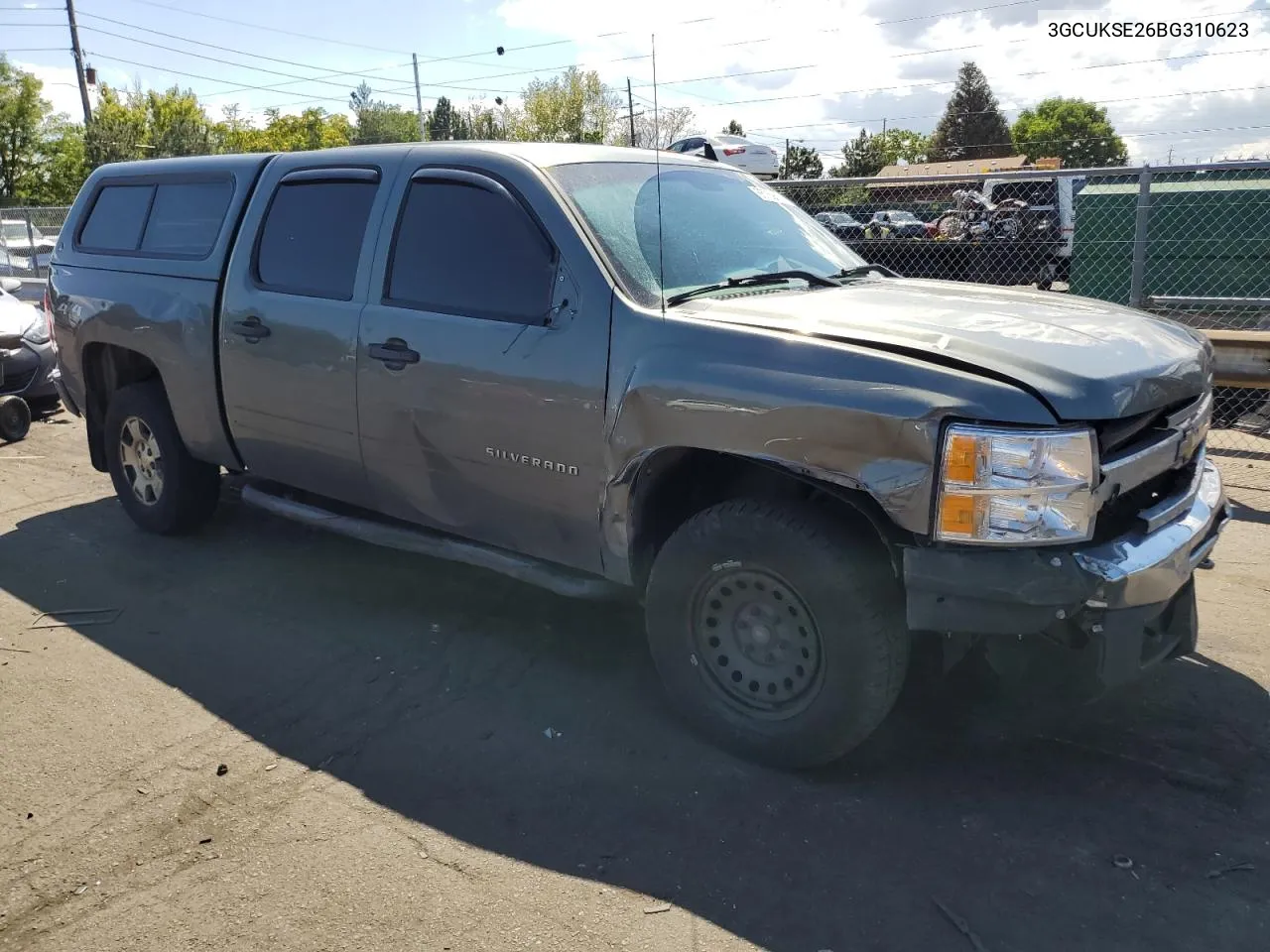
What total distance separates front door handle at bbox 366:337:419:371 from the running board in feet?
2.42

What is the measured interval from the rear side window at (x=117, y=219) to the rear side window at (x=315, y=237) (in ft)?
4.08

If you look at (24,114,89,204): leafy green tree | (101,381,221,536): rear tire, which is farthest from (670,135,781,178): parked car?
(24,114,89,204): leafy green tree

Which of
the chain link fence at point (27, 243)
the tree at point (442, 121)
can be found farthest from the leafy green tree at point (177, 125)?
the chain link fence at point (27, 243)

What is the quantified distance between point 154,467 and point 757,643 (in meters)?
3.87

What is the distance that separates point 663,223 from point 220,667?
254 cm

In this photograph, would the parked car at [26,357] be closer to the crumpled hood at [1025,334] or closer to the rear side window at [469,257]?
the rear side window at [469,257]

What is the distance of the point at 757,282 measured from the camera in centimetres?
382

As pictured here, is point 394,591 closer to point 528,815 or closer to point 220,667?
point 220,667

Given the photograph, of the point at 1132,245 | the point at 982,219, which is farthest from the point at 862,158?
the point at 1132,245

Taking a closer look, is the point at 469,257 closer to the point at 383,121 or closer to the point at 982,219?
the point at 982,219

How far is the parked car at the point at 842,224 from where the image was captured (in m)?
11.1

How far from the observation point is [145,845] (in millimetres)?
3045

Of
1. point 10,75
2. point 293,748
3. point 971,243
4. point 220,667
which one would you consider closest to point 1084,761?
point 293,748

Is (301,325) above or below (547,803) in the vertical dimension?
above
